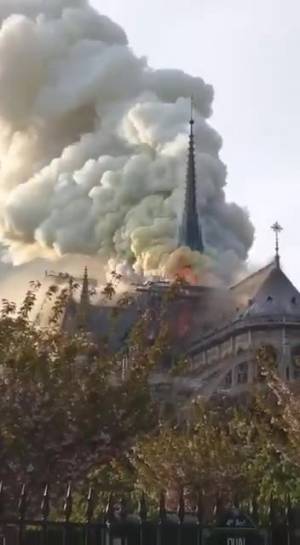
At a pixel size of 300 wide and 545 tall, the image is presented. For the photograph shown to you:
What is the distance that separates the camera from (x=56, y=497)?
22.1 meters

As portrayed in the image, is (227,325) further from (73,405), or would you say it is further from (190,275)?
(73,405)

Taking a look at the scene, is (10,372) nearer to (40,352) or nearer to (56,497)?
(40,352)

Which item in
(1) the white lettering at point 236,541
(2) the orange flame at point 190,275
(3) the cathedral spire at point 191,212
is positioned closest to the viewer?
(1) the white lettering at point 236,541

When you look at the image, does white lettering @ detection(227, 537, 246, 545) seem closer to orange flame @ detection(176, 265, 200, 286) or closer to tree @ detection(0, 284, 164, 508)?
tree @ detection(0, 284, 164, 508)

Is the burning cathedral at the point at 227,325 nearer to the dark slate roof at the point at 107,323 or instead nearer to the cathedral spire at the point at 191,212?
the dark slate roof at the point at 107,323

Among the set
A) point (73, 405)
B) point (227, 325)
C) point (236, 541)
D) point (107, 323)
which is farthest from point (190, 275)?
point (236, 541)

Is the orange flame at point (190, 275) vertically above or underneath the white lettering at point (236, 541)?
above

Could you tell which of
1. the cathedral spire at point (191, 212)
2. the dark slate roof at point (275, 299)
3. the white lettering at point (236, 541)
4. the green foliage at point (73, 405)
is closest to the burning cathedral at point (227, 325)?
the dark slate roof at point (275, 299)

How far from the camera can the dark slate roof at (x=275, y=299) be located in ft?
264

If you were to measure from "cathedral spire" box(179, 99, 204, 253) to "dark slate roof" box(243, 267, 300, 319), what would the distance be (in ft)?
56.2

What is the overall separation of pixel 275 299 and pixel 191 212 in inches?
928

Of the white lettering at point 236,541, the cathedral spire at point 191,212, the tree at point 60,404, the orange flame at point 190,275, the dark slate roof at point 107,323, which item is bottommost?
the white lettering at point 236,541

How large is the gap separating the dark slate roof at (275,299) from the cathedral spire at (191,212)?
1714 centimetres

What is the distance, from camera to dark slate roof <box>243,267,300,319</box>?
80412 millimetres
